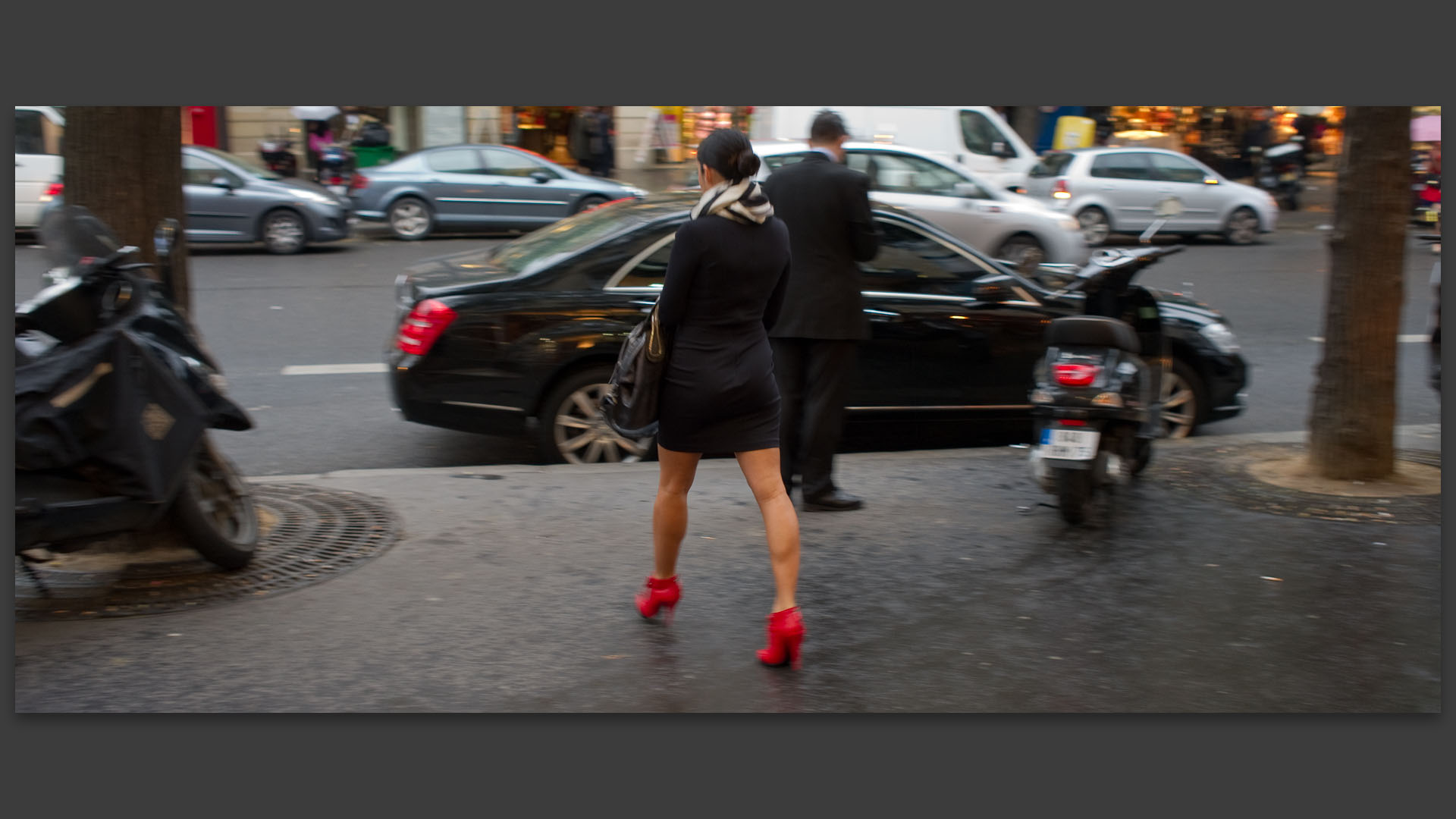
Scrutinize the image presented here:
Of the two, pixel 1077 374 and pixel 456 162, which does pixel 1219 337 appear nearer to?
pixel 1077 374

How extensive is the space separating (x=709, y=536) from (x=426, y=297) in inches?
93.4

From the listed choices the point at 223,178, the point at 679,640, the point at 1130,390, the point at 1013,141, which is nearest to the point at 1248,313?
the point at 1013,141

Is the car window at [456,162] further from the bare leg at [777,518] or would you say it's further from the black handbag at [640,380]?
the bare leg at [777,518]

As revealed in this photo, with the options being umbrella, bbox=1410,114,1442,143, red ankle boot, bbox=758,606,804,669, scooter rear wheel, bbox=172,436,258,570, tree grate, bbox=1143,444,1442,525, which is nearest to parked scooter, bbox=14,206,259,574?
scooter rear wheel, bbox=172,436,258,570

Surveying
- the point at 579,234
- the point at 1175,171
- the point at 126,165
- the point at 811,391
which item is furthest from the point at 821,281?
the point at 1175,171

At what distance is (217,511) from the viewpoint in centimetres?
555

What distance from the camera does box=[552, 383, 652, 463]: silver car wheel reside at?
7379mm

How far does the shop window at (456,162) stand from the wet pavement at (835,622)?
12835 mm

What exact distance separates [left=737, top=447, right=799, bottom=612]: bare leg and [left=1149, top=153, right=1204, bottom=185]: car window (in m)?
16.3

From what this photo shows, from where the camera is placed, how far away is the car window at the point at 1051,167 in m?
19.4

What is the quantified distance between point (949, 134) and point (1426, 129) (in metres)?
13.3

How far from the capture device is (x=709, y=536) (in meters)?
6.02

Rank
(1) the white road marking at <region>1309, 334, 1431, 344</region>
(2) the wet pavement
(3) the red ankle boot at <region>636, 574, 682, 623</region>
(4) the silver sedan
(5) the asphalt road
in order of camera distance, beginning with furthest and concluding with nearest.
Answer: (4) the silver sedan, (1) the white road marking at <region>1309, 334, 1431, 344</region>, (5) the asphalt road, (3) the red ankle boot at <region>636, 574, 682, 623</region>, (2) the wet pavement

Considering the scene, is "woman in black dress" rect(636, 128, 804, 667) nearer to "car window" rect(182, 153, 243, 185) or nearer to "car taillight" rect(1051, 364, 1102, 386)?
"car taillight" rect(1051, 364, 1102, 386)
